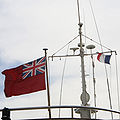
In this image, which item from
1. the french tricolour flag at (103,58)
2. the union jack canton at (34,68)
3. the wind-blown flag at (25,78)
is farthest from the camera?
the french tricolour flag at (103,58)

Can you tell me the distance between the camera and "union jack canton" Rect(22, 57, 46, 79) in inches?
420

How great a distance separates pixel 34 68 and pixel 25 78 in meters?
0.64

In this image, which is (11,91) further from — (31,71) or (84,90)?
(84,90)

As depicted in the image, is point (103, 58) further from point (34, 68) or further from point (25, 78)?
point (25, 78)

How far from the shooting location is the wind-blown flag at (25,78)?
33.3 ft

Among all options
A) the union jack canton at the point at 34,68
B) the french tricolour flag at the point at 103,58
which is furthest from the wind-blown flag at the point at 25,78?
the french tricolour flag at the point at 103,58

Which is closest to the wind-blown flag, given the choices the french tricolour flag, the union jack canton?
the union jack canton

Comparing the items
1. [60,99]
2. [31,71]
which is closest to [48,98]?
[31,71]

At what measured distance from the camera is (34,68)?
1091 cm

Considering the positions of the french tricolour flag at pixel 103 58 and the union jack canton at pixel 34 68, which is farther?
the french tricolour flag at pixel 103 58

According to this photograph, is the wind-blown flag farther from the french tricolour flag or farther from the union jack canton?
the french tricolour flag

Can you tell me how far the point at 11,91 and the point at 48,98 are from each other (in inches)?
62.8

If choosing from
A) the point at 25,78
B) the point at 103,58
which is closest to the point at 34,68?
the point at 25,78

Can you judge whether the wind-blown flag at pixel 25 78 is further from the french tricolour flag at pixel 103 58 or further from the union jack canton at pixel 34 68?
the french tricolour flag at pixel 103 58
